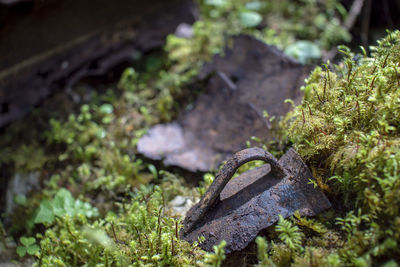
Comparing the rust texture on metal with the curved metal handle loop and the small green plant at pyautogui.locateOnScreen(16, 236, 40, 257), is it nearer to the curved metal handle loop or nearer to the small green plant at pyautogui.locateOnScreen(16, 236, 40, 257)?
the curved metal handle loop

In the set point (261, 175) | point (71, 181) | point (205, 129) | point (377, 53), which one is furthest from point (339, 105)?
point (71, 181)

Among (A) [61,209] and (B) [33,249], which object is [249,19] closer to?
(A) [61,209]

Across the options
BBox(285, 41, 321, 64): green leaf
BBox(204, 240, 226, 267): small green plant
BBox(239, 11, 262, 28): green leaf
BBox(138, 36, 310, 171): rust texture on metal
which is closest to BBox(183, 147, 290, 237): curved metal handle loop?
BBox(204, 240, 226, 267): small green plant

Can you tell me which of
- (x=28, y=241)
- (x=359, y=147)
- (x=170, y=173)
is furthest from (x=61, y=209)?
(x=359, y=147)

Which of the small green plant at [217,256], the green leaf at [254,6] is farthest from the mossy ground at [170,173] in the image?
the green leaf at [254,6]

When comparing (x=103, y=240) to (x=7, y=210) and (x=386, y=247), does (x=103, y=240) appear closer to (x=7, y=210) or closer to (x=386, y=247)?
(x=386, y=247)
